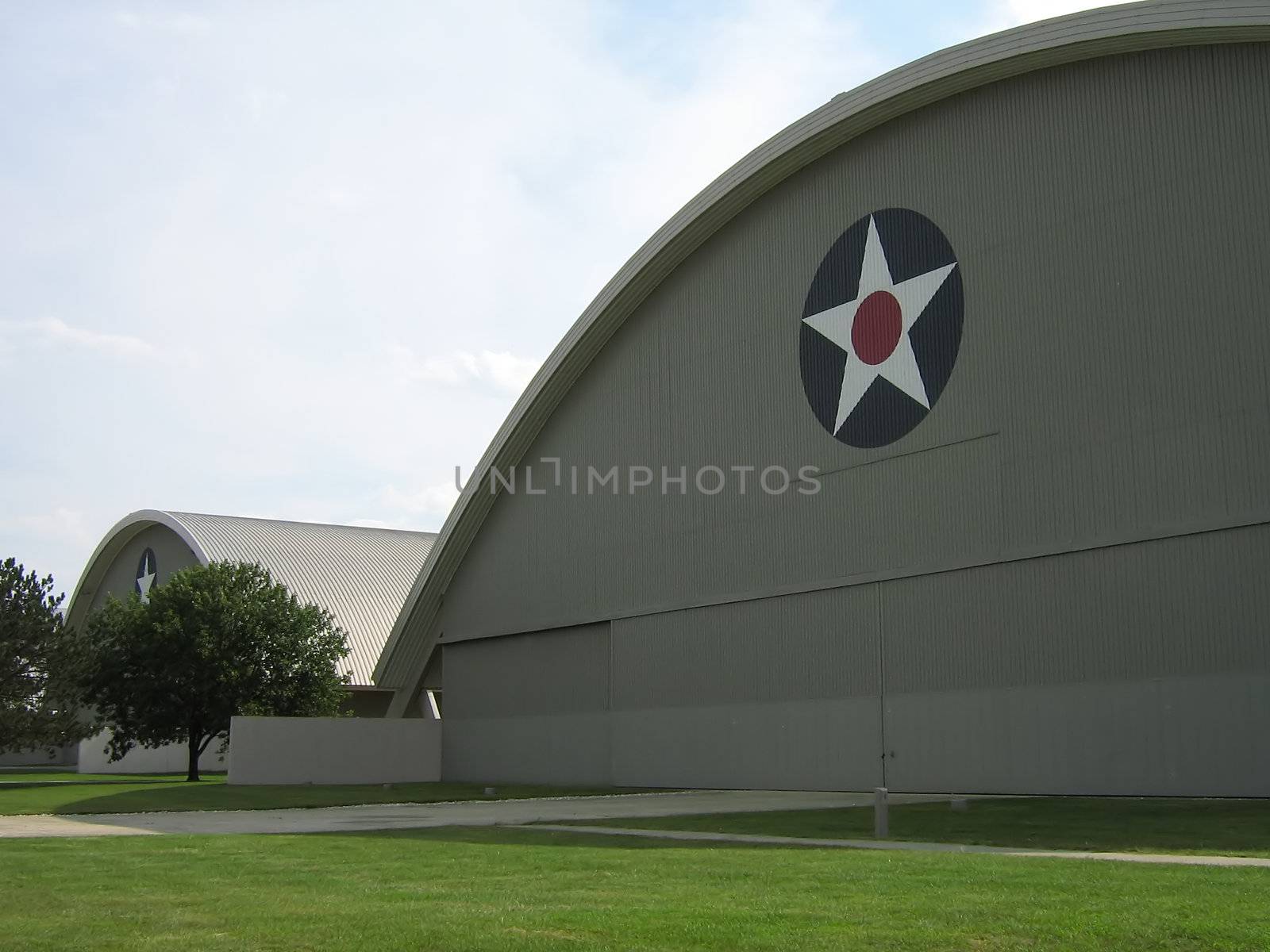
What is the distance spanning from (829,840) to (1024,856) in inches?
122

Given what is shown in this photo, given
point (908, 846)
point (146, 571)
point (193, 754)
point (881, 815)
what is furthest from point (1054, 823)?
point (146, 571)

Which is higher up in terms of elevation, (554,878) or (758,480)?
(758,480)

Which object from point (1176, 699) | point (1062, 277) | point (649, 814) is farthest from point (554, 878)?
point (1062, 277)

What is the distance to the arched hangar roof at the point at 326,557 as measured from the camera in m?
55.8

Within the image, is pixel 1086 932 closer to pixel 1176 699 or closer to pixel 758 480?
pixel 1176 699

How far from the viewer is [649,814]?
72.7ft

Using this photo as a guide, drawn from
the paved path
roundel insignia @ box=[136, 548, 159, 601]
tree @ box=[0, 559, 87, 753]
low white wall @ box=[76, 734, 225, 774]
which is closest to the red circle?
the paved path

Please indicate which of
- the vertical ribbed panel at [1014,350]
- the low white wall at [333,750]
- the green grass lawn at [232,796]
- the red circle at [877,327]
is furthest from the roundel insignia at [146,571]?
the red circle at [877,327]

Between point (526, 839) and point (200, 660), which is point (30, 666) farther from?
point (526, 839)

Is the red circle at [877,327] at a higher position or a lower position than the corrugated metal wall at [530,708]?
higher

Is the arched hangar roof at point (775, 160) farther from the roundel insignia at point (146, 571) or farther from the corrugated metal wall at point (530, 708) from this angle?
the roundel insignia at point (146, 571)

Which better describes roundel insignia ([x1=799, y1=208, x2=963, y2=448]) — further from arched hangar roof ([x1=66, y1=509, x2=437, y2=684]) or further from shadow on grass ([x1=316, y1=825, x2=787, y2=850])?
arched hangar roof ([x1=66, y1=509, x2=437, y2=684])

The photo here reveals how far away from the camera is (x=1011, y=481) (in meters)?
26.1

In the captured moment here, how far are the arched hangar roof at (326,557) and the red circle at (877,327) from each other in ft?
100.0
